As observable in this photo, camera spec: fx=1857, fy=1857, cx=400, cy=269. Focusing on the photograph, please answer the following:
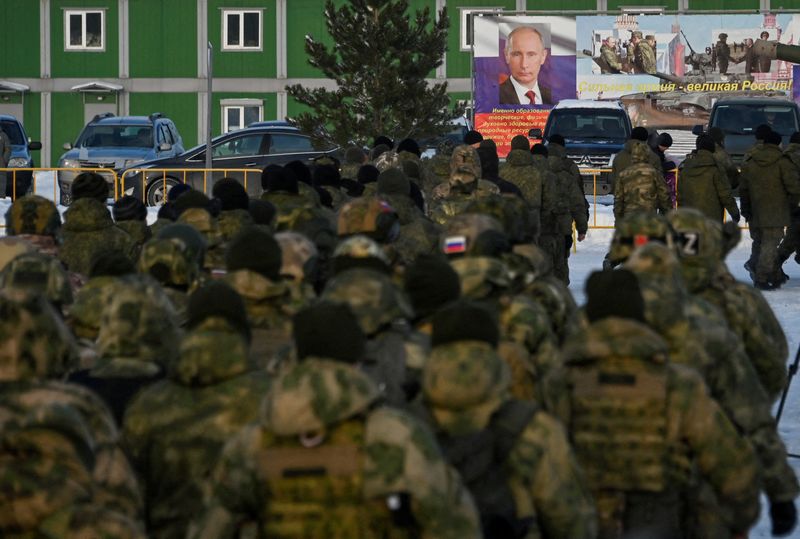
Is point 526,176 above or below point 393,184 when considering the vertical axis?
below

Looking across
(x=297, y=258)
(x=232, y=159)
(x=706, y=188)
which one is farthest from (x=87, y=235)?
(x=232, y=159)

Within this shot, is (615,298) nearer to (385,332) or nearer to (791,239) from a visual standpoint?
(385,332)

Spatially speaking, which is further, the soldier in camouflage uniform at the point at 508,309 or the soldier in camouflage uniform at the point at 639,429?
the soldier in camouflage uniform at the point at 508,309

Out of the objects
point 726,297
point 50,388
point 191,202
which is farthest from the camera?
point 191,202

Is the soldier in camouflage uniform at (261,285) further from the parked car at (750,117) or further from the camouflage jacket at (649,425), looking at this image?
the parked car at (750,117)

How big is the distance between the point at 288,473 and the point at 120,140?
2946 cm

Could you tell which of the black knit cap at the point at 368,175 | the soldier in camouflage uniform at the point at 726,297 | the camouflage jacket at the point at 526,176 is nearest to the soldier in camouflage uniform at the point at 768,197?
the camouflage jacket at the point at 526,176

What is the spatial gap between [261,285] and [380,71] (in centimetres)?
1776

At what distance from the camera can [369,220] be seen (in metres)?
9.25

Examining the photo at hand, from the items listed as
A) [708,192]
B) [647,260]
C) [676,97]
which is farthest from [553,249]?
[676,97]

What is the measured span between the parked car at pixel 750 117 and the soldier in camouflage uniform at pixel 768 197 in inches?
387

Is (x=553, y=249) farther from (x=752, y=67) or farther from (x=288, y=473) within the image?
(x=752, y=67)

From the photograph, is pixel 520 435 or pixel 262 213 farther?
pixel 262 213

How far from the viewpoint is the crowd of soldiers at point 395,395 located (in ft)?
14.4
